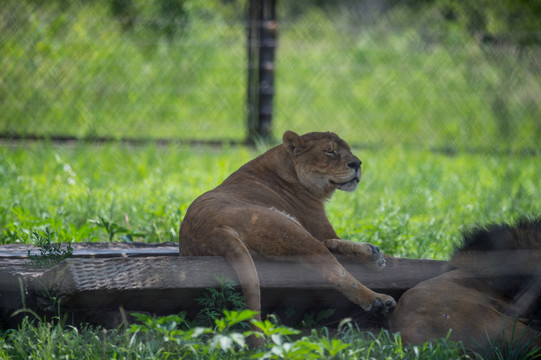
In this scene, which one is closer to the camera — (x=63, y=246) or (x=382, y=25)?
(x=63, y=246)

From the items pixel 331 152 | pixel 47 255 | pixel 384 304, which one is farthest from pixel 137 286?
pixel 331 152

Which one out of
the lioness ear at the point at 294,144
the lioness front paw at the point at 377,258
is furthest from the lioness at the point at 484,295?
the lioness ear at the point at 294,144

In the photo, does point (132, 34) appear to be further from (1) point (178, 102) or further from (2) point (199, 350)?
(2) point (199, 350)

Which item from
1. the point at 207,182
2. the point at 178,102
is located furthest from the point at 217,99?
the point at 207,182

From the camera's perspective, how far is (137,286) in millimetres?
3055

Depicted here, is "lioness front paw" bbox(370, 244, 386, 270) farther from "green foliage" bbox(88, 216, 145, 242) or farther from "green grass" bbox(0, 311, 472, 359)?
"green foliage" bbox(88, 216, 145, 242)

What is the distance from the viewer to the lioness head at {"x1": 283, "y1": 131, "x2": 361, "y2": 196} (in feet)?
13.1

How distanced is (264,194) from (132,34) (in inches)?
A: 218

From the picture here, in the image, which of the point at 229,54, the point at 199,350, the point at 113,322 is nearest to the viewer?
the point at 199,350

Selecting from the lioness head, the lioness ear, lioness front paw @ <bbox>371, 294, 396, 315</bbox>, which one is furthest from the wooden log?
the lioness ear

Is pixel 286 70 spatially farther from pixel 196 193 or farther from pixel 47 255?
pixel 47 255

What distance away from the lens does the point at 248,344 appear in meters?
2.89

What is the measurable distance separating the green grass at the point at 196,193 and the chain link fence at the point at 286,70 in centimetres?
75

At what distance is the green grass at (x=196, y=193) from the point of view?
476 centimetres
